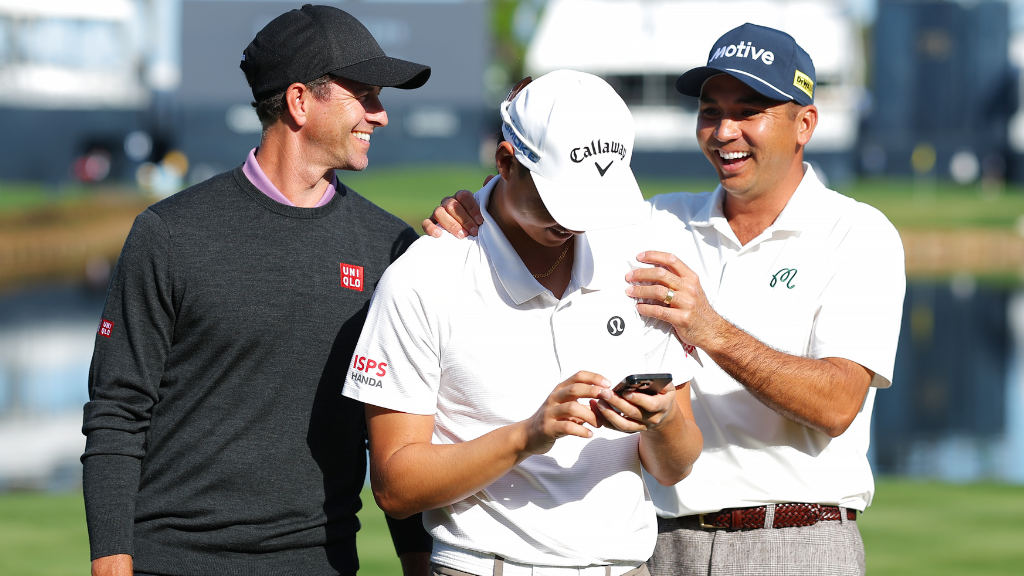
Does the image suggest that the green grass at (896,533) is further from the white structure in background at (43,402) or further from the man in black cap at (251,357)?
the man in black cap at (251,357)

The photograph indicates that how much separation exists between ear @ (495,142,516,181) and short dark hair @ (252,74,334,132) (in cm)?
77

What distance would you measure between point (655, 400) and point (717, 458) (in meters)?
1.04

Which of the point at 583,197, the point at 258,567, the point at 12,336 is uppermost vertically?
the point at 12,336

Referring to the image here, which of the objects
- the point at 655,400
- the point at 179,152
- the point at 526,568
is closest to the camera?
the point at 655,400

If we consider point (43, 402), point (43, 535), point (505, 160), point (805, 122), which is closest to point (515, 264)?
point (505, 160)

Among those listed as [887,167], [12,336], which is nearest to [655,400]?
[12,336]

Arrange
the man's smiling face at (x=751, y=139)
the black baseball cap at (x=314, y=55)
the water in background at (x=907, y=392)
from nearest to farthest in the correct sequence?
the black baseball cap at (x=314, y=55)
the man's smiling face at (x=751, y=139)
the water in background at (x=907, y=392)

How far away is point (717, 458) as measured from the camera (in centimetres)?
345

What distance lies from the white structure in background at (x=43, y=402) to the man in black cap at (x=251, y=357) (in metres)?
7.11

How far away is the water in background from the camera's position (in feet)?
35.4

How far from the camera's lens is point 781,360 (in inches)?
128

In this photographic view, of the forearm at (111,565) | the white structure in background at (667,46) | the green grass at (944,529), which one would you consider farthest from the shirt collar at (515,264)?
the white structure in background at (667,46)

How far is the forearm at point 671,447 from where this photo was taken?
8.78 feet

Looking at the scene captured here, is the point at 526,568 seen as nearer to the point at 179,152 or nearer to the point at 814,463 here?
the point at 814,463
